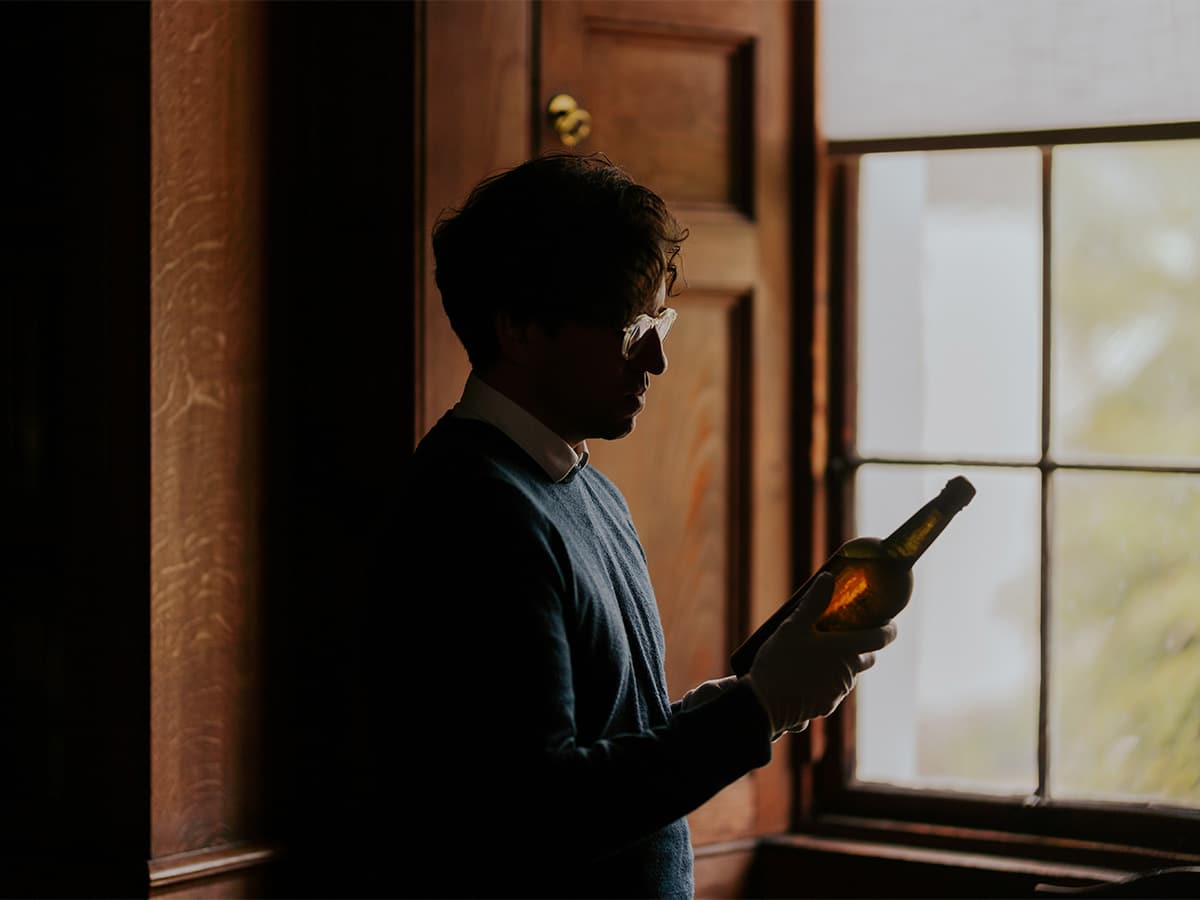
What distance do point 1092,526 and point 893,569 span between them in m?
0.76

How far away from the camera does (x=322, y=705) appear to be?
1.77m

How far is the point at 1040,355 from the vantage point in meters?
1.90

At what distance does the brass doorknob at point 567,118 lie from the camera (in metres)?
1.78

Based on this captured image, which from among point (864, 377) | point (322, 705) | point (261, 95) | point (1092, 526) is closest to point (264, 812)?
point (322, 705)

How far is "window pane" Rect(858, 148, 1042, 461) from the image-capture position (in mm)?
1990

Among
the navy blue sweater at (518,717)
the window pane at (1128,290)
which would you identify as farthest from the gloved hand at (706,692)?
the window pane at (1128,290)

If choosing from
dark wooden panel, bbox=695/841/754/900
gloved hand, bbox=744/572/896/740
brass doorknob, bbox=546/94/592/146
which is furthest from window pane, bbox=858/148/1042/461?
gloved hand, bbox=744/572/896/740

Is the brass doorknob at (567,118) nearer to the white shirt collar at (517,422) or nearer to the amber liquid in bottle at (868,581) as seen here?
the white shirt collar at (517,422)

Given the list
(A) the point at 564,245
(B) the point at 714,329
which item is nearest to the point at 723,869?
(B) the point at 714,329

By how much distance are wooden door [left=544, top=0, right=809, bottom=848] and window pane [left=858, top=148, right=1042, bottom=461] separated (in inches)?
5.6

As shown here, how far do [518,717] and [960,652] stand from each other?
163 cm

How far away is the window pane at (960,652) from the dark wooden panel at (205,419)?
87cm

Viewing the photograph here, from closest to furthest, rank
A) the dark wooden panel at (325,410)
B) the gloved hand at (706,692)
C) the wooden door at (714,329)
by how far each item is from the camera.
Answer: the gloved hand at (706,692)
the dark wooden panel at (325,410)
the wooden door at (714,329)
